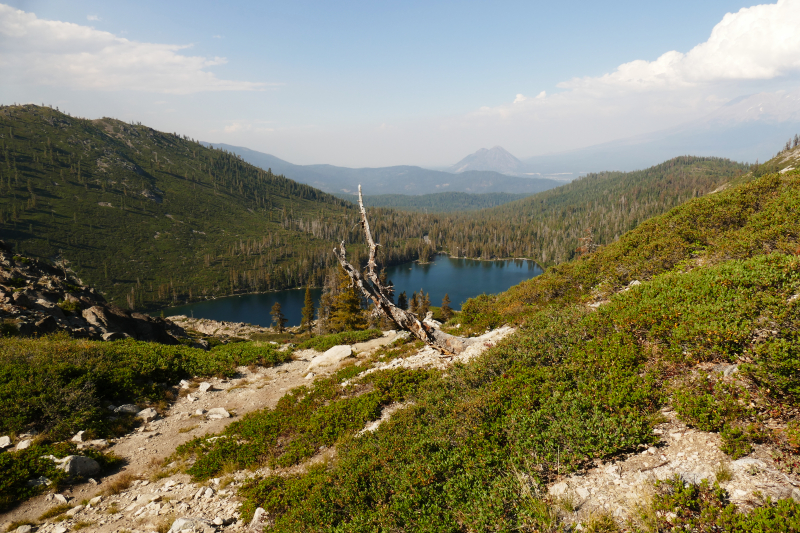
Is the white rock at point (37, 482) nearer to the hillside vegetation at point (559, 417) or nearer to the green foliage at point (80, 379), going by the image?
the green foliage at point (80, 379)

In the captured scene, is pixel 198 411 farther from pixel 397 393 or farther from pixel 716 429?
pixel 716 429

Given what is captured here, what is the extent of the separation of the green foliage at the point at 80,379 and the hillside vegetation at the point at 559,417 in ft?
16.9

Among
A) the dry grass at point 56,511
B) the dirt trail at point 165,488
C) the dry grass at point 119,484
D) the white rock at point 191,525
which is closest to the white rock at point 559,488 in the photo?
the dirt trail at point 165,488

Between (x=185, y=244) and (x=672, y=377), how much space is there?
224628 millimetres

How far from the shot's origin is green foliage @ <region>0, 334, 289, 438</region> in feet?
38.4

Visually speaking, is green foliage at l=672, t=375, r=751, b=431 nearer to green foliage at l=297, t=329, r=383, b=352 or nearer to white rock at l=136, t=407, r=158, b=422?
white rock at l=136, t=407, r=158, b=422

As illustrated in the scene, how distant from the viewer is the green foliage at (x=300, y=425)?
10117 millimetres

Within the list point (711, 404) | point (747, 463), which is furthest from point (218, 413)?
point (747, 463)

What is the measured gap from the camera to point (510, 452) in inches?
269

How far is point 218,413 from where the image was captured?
14086 millimetres

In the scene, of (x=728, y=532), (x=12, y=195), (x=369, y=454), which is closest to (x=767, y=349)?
(x=728, y=532)

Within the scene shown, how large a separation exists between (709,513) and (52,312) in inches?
1502

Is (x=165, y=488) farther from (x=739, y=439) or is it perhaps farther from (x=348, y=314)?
(x=348, y=314)

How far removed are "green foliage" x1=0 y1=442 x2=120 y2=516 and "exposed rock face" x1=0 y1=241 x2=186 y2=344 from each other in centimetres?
1642
